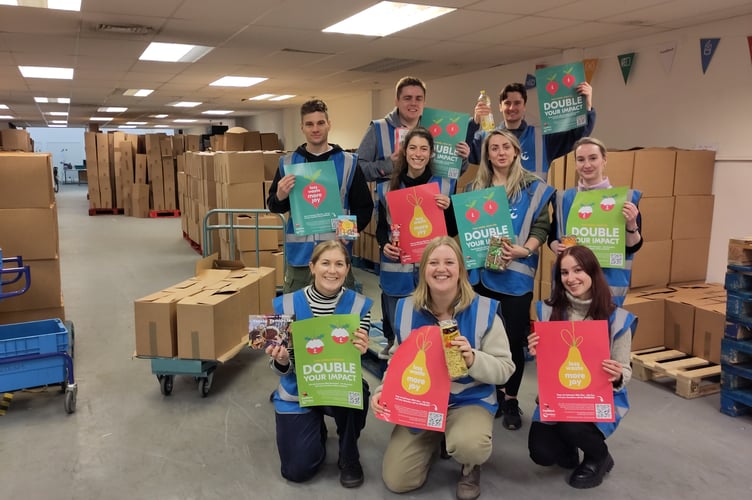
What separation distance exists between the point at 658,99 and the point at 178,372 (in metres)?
4.45

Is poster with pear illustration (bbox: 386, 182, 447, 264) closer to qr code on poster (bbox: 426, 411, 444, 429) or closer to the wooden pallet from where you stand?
qr code on poster (bbox: 426, 411, 444, 429)

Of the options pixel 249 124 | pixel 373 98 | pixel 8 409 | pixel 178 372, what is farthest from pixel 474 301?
pixel 249 124

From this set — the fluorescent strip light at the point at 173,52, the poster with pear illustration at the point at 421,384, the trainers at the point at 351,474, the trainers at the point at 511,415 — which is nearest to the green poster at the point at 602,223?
the trainers at the point at 511,415

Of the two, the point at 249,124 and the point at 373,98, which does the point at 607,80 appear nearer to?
the point at 373,98

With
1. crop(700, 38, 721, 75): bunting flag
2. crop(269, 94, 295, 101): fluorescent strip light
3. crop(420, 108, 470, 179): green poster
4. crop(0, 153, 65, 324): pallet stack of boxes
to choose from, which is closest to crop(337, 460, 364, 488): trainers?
crop(420, 108, 470, 179): green poster

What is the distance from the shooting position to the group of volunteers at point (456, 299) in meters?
2.36

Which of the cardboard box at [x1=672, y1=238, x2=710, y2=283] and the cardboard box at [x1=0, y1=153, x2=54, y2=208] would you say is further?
the cardboard box at [x1=672, y1=238, x2=710, y2=283]

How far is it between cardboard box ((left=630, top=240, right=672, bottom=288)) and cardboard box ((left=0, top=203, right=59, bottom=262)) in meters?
4.03

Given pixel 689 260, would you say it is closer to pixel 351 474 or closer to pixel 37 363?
pixel 351 474

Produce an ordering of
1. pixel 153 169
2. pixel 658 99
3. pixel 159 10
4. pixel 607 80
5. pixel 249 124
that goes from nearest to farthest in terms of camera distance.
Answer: pixel 159 10 < pixel 658 99 < pixel 607 80 < pixel 153 169 < pixel 249 124

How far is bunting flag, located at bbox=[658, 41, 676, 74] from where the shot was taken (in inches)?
191

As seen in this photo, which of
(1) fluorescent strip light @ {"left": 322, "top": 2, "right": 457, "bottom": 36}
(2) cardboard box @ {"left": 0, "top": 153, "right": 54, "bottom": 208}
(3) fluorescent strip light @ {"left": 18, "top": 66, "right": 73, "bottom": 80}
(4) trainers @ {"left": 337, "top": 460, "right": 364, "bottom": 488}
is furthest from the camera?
(3) fluorescent strip light @ {"left": 18, "top": 66, "right": 73, "bottom": 80}

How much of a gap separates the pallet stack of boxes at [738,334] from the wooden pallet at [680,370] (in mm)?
231

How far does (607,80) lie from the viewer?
5.61m
